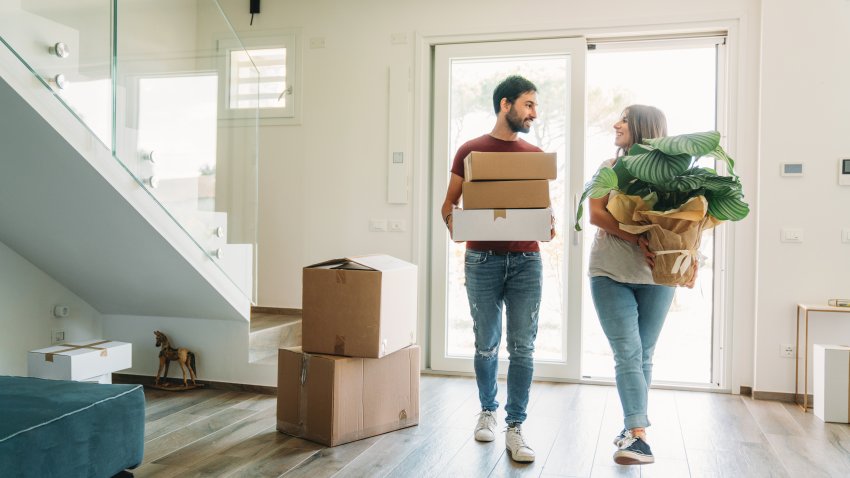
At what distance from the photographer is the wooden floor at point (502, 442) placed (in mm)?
2539

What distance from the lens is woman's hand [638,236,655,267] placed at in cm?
233

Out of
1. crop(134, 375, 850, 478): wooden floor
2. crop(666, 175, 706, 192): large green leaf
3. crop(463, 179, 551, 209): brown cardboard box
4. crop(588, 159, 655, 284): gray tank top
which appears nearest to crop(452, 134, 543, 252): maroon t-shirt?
crop(463, 179, 551, 209): brown cardboard box

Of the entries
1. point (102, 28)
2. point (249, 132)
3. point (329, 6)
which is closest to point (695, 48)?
point (329, 6)

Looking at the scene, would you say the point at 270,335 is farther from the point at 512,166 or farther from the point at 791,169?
the point at 791,169

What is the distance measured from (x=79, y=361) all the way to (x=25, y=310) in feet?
3.02

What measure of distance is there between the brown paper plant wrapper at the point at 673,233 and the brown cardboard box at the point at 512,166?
44cm

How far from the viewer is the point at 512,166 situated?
269 cm

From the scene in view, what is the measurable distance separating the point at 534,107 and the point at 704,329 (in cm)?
229

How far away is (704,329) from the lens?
13.9 feet

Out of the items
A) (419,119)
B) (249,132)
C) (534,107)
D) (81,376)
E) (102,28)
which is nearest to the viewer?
(102,28)

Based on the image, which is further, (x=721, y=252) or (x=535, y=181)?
(x=721, y=252)

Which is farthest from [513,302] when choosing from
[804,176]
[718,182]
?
[804,176]

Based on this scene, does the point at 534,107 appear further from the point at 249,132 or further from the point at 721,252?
the point at 721,252

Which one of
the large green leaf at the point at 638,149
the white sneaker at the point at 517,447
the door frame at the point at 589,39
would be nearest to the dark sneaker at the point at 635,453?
the white sneaker at the point at 517,447
